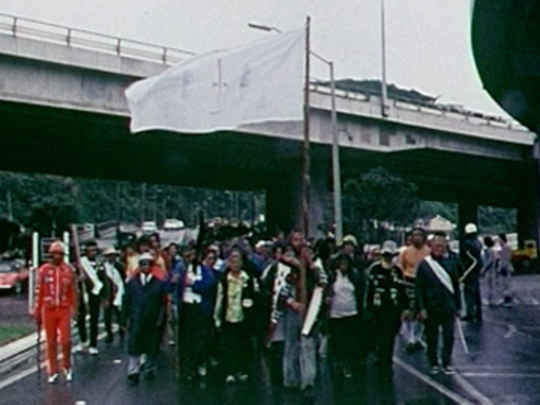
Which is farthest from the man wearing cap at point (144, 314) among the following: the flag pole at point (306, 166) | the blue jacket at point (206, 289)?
the flag pole at point (306, 166)

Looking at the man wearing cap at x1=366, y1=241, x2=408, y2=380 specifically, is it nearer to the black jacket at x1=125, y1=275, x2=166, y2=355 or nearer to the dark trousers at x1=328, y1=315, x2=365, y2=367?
the dark trousers at x1=328, y1=315, x2=365, y2=367

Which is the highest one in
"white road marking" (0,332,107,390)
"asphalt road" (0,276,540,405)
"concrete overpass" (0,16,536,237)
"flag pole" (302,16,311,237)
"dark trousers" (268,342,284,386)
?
"concrete overpass" (0,16,536,237)

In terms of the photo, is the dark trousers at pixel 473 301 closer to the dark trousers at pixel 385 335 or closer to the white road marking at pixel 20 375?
the dark trousers at pixel 385 335

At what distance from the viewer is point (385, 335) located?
13.6m

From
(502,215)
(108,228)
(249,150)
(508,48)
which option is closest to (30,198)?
(108,228)

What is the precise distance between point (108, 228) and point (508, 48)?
47.5 meters

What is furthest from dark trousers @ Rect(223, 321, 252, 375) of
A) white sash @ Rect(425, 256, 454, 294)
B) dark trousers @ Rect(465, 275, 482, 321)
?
dark trousers @ Rect(465, 275, 482, 321)

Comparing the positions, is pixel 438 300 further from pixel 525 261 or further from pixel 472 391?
pixel 525 261

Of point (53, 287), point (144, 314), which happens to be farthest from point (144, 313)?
point (53, 287)

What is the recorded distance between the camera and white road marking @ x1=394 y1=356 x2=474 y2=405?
1076 cm

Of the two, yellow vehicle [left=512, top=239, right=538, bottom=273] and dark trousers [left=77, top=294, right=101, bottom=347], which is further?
yellow vehicle [left=512, top=239, right=538, bottom=273]

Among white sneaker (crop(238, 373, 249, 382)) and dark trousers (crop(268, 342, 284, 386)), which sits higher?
dark trousers (crop(268, 342, 284, 386))

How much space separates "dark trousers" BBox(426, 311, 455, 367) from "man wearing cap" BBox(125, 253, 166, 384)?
315 centimetres

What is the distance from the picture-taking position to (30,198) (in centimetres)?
6738
